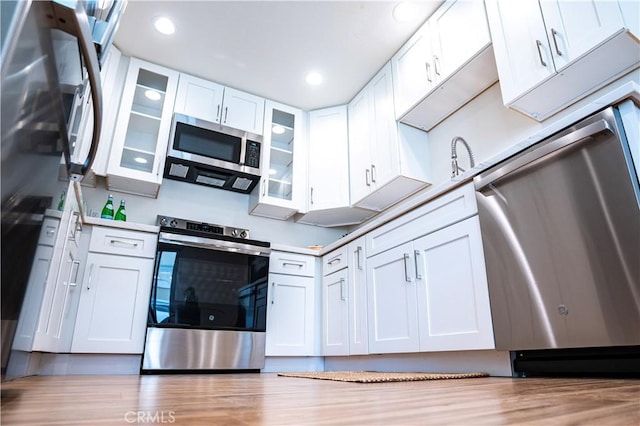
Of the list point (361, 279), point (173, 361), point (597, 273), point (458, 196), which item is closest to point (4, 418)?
point (597, 273)

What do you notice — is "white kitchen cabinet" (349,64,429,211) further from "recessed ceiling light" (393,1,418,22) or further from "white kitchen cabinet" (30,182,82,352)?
"white kitchen cabinet" (30,182,82,352)

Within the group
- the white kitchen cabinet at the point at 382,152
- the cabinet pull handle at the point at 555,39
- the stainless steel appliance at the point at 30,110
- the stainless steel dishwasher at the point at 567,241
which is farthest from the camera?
the white kitchen cabinet at the point at 382,152

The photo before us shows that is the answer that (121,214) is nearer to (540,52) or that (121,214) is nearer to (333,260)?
(333,260)

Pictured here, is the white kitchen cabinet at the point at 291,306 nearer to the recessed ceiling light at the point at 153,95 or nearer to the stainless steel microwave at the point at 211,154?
the stainless steel microwave at the point at 211,154

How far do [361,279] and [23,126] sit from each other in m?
2.03

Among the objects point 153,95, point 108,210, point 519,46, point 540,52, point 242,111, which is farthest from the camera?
point 242,111

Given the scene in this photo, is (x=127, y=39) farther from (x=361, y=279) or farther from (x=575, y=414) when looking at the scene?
(x=575, y=414)

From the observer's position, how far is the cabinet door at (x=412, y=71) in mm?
2521

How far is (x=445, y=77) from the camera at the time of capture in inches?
A: 91.7

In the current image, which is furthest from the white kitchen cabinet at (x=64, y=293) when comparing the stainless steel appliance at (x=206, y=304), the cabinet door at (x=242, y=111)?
the cabinet door at (x=242, y=111)

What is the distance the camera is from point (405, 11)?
2537mm

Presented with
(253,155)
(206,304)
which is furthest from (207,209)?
(206,304)

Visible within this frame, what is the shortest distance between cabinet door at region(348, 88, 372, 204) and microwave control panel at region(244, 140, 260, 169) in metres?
0.78

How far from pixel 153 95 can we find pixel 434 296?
2576 millimetres
